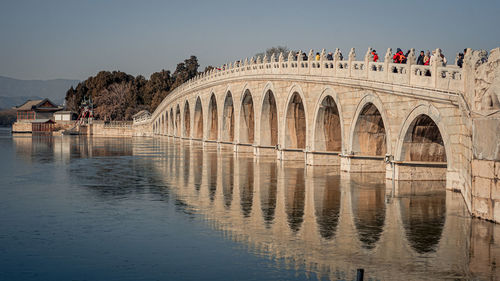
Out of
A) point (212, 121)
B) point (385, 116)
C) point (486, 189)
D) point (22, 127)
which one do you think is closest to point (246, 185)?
point (385, 116)

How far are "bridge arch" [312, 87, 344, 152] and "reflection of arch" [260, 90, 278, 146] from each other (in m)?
8.27

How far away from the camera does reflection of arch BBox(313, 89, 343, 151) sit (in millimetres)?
30625

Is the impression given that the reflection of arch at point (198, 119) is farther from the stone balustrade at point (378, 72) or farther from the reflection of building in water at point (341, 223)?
the reflection of building in water at point (341, 223)

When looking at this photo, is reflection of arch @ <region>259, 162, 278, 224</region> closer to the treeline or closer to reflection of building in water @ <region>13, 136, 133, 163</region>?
reflection of building in water @ <region>13, 136, 133, 163</region>

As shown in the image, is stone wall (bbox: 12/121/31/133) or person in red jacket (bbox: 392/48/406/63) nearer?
person in red jacket (bbox: 392/48/406/63)

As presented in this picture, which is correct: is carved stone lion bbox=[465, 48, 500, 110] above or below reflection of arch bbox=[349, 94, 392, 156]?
above

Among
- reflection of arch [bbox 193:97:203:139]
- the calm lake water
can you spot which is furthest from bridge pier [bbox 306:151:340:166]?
reflection of arch [bbox 193:97:203:139]

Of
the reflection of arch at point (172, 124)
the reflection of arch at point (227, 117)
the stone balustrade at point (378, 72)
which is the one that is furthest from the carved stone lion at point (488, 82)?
the reflection of arch at point (172, 124)

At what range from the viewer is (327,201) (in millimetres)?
19891

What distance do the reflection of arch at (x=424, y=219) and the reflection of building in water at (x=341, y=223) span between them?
26mm

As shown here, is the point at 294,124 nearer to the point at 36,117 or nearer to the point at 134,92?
the point at 134,92

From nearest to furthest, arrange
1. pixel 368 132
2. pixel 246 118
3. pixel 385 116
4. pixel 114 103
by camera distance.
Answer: pixel 385 116, pixel 368 132, pixel 246 118, pixel 114 103

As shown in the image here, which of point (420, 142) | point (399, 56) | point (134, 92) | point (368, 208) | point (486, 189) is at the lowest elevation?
point (368, 208)

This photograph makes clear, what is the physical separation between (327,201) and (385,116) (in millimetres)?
5735
